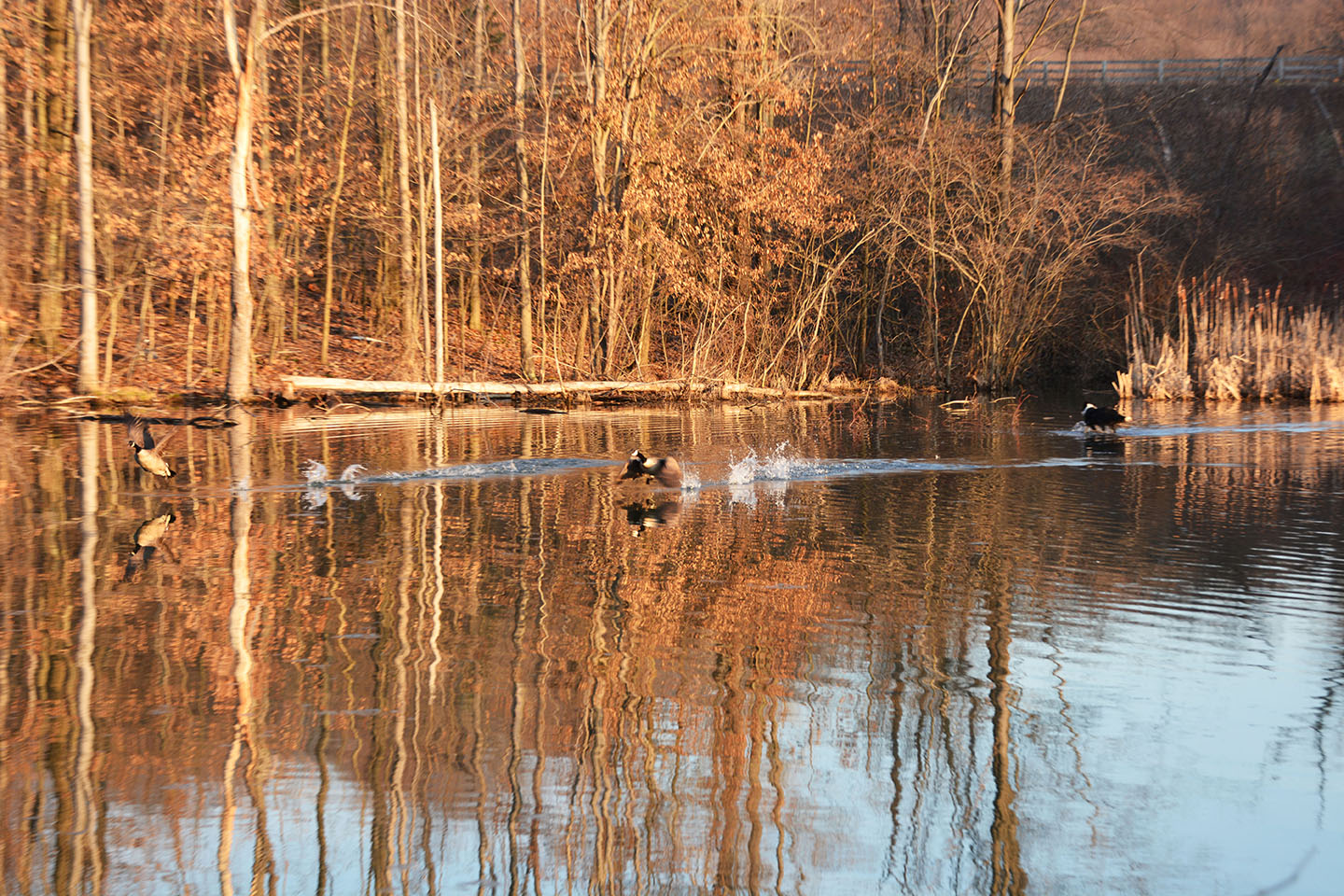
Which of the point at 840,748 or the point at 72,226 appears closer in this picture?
the point at 840,748

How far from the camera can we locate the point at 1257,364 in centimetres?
3084

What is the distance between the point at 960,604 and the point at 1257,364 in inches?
1029

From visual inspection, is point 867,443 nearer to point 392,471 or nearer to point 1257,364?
point 392,471

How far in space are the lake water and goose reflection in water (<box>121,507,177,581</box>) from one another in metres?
0.05

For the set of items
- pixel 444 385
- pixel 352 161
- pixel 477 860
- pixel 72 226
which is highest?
pixel 352 161

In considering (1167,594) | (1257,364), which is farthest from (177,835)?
(1257,364)

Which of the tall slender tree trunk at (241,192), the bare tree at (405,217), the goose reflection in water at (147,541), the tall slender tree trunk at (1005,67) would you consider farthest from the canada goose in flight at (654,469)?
the tall slender tree trunk at (1005,67)

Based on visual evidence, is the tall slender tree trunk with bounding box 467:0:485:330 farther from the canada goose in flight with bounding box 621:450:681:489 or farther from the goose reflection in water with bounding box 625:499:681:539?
the goose reflection in water with bounding box 625:499:681:539

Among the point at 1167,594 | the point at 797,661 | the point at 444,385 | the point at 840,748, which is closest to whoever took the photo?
the point at 840,748

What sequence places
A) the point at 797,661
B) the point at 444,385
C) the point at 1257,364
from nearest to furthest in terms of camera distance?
the point at 797,661 → the point at 444,385 → the point at 1257,364

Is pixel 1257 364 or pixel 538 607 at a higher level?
pixel 1257 364

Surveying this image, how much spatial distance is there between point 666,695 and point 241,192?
72.8 feet

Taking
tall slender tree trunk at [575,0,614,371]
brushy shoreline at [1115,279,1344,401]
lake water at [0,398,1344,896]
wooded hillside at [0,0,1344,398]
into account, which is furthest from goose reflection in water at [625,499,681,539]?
brushy shoreline at [1115,279,1344,401]

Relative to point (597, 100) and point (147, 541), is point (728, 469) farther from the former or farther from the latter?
Answer: point (597, 100)
